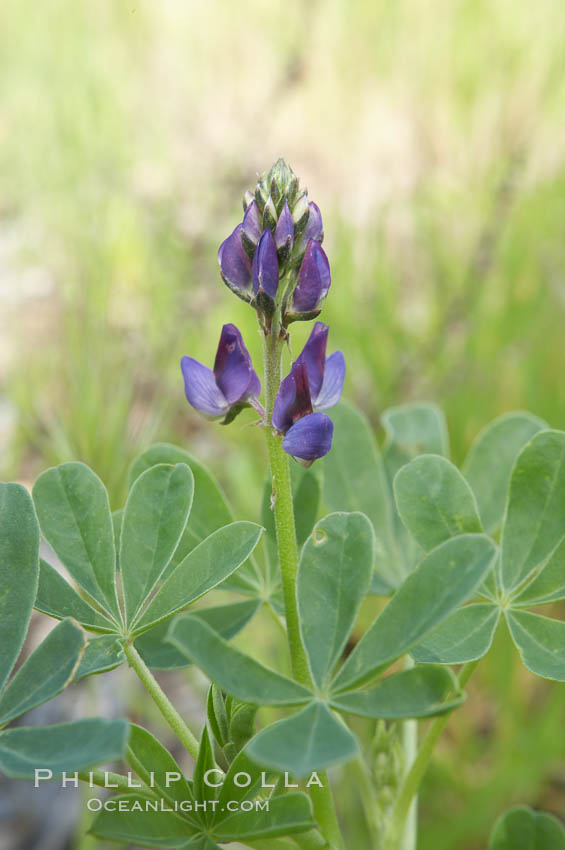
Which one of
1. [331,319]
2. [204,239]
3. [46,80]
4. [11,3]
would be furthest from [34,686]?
[11,3]

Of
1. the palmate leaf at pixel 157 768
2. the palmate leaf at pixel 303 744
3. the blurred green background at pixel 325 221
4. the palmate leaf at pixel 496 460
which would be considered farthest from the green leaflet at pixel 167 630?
the blurred green background at pixel 325 221

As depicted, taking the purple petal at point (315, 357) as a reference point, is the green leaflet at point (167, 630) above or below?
below

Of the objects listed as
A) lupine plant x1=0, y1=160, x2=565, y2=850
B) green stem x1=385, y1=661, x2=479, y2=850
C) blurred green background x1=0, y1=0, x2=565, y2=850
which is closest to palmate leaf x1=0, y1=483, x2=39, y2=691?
lupine plant x1=0, y1=160, x2=565, y2=850

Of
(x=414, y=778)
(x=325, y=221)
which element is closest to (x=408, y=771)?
(x=414, y=778)

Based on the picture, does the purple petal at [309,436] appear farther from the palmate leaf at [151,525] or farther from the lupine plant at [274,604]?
the palmate leaf at [151,525]

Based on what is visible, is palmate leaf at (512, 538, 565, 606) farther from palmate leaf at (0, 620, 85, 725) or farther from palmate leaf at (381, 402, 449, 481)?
palmate leaf at (0, 620, 85, 725)
